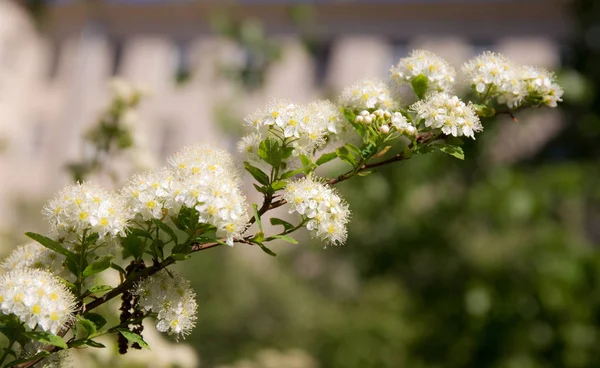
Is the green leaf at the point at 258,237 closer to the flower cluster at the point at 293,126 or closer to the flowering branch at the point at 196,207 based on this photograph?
the flowering branch at the point at 196,207

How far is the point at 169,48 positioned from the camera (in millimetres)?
12117

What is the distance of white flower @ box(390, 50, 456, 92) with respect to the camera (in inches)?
33.5

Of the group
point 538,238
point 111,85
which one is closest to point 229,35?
point 111,85

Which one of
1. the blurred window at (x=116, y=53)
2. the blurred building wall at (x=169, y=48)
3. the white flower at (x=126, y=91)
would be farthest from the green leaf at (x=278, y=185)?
the blurred window at (x=116, y=53)

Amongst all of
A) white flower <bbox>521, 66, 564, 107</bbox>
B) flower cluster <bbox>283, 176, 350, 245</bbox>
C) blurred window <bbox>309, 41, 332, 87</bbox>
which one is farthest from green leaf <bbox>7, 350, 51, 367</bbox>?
blurred window <bbox>309, 41, 332, 87</bbox>

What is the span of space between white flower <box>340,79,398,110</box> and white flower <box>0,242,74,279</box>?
0.43 meters

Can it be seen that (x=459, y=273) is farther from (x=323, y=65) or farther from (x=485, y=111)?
(x=323, y=65)

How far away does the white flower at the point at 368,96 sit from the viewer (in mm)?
824

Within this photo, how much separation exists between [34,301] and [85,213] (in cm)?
12

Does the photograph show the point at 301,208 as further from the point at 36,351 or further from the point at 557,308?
the point at 557,308

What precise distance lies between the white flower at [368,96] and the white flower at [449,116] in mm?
63

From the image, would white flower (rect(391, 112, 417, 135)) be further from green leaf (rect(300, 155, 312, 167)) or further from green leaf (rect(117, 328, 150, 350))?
green leaf (rect(117, 328, 150, 350))

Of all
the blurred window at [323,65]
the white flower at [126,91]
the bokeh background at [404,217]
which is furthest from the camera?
the blurred window at [323,65]

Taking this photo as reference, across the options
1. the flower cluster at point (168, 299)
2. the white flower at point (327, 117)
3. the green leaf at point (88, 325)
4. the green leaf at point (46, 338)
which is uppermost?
the white flower at point (327, 117)
